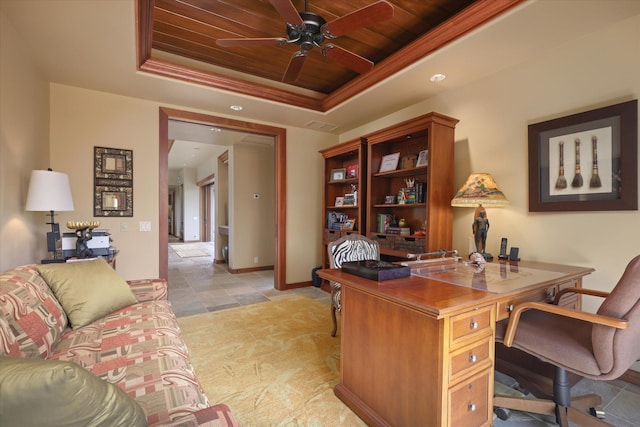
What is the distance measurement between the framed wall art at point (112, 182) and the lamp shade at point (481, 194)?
3.60 m

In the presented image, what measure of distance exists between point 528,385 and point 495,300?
1097 millimetres

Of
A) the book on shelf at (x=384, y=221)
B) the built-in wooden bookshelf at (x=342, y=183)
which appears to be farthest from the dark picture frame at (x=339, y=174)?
the book on shelf at (x=384, y=221)

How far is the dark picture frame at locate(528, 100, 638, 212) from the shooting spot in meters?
2.01

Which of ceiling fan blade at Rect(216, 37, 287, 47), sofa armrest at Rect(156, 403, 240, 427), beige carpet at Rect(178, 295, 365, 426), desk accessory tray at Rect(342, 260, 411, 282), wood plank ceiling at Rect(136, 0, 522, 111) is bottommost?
beige carpet at Rect(178, 295, 365, 426)

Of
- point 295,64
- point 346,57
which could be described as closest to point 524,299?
point 346,57

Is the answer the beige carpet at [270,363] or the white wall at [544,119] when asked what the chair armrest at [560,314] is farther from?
the white wall at [544,119]

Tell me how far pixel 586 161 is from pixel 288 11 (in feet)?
8.08

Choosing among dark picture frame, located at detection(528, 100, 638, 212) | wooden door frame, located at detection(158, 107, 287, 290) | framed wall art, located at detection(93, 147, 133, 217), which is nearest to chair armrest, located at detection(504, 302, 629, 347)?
dark picture frame, located at detection(528, 100, 638, 212)

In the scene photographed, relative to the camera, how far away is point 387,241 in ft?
11.5

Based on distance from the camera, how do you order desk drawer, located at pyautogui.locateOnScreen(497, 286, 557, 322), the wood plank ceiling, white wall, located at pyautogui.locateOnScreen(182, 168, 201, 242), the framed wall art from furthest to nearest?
white wall, located at pyautogui.locateOnScreen(182, 168, 201, 242)
the framed wall art
the wood plank ceiling
desk drawer, located at pyautogui.locateOnScreen(497, 286, 557, 322)

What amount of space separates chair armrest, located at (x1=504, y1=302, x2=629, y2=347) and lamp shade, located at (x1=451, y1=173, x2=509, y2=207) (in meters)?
1.17

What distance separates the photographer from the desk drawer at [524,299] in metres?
1.49

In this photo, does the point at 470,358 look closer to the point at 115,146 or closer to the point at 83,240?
the point at 83,240

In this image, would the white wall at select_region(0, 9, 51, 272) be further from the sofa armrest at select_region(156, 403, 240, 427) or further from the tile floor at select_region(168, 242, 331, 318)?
the sofa armrest at select_region(156, 403, 240, 427)
